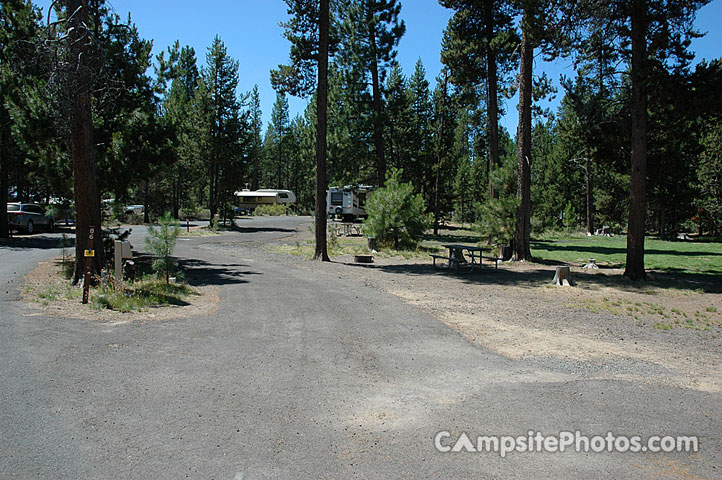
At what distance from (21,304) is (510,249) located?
1518cm

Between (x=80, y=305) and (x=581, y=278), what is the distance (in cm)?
A: 1210

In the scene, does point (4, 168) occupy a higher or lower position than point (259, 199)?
lower

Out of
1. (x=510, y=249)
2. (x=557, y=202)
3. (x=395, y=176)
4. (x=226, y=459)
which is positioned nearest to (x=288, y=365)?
(x=226, y=459)

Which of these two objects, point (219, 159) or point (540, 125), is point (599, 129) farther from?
point (540, 125)

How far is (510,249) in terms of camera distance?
18406 millimetres

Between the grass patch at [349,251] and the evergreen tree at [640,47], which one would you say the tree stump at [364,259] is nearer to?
the grass patch at [349,251]

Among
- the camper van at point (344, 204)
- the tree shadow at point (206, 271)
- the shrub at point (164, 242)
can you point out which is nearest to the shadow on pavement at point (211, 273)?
the tree shadow at point (206, 271)

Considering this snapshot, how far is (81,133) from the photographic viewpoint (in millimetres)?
10398

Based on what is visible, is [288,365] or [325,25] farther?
[325,25]

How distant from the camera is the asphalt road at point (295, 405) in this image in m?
3.42

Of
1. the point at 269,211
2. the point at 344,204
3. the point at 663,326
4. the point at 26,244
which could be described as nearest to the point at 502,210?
the point at 663,326

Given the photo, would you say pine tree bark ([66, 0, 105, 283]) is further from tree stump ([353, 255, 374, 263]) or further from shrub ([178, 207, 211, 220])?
shrub ([178, 207, 211, 220])

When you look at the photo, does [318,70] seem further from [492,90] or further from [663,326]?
[663,326]

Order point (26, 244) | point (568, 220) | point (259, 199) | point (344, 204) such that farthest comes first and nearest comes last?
point (259, 199) → point (344, 204) → point (568, 220) → point (26, 244)
